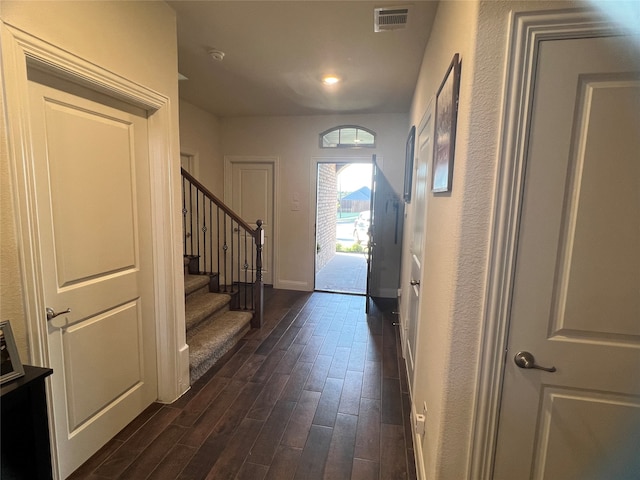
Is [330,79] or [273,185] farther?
[273,185]

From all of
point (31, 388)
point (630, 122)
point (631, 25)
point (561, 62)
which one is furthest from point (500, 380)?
point (31, 388)

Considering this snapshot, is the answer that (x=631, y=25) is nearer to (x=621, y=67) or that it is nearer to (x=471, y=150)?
(x=621, y=67)

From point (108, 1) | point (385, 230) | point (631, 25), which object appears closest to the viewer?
point (631, 25)

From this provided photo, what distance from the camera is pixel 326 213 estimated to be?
23.8 feet

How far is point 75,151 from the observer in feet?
5.30

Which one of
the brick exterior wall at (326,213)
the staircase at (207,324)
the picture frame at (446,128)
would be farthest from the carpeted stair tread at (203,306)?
the brick exterior wall at (326,213)

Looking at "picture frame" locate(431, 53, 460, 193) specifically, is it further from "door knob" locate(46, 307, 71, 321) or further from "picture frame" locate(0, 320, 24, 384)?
"door knob" locate(46, 307, 71, 321)

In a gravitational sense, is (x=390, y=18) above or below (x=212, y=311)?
above

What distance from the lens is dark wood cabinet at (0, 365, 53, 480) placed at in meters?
1.09

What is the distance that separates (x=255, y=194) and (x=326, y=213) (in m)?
2.41

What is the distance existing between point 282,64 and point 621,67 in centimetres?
245

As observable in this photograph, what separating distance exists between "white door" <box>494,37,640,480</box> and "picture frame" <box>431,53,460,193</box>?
30 centimetres

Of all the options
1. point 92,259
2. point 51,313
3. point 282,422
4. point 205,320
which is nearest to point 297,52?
point 92,259

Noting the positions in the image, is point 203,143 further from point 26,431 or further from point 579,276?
point 579,276
